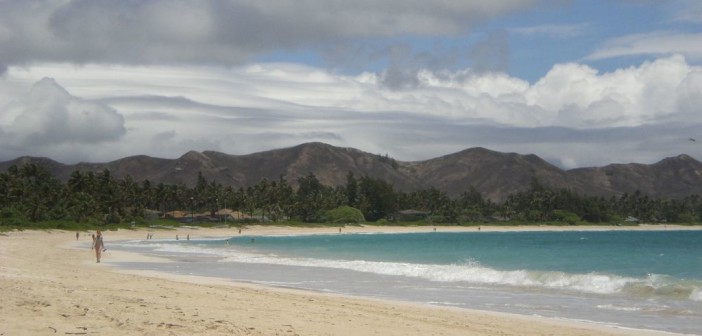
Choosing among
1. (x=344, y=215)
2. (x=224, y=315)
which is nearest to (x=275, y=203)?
(x=344, y=215)

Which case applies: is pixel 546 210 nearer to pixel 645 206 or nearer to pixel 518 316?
pixel 645 206

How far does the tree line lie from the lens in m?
94.7

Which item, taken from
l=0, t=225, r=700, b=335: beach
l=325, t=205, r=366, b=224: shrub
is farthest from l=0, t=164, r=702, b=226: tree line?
l=0, t=225, r=700, b=335: beach

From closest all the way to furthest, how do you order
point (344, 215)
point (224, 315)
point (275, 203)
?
point (224, 315) → point (275, 203) → point (344, 215)

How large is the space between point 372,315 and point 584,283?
12.6 meters

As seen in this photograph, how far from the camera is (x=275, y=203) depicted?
139 meters

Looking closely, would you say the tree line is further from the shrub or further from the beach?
the beach

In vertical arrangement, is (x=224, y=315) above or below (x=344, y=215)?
below

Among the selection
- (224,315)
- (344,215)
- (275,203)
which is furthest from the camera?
(344,215)

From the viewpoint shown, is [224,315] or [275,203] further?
[275,203]

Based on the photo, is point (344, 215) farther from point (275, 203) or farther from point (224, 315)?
point (224, 315)

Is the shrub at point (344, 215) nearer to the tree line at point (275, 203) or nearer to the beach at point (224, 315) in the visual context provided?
the tree line at point (275, 203)

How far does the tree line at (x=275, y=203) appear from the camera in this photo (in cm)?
9469

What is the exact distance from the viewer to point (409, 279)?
95.7ft
